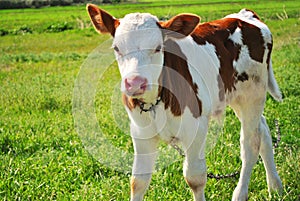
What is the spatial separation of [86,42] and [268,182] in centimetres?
2169

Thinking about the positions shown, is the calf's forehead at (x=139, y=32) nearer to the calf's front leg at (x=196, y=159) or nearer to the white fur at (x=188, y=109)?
the white fur at (x=188, y=109)

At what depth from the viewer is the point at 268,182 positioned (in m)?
5.09

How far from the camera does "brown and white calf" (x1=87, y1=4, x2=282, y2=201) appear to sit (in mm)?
3652

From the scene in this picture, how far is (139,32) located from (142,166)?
122 centimetres

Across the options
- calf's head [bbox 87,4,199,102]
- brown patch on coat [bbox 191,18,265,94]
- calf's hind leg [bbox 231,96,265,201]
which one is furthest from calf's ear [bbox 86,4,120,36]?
calf's hind leg [bbox 231,96,265,201]

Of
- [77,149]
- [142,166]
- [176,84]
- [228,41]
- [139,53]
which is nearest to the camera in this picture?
[139,53]

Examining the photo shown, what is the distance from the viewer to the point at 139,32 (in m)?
3.66

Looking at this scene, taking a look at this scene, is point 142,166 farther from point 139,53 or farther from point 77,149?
point 77,149

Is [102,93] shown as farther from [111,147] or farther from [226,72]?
[226,72]

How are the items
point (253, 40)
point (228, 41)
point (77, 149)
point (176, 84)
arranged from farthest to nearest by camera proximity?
point (77, 149) < point (253, 40) < point (228, 41) < point (176, 84)

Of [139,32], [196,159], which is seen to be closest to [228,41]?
[196,159]

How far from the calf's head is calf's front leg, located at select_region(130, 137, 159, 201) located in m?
0.57

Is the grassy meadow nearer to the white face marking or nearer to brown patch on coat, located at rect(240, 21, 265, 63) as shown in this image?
brown patch on coat, located at rect(240, 21, 265, 63)

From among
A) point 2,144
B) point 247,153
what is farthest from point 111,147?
point 247,153
